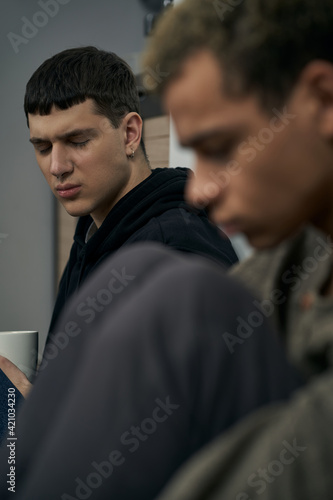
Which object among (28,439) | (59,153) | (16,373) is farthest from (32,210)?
(28,439)

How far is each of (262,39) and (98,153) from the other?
0.85 metres

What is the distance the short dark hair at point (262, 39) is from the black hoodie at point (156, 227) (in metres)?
0.65

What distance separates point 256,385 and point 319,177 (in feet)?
0.62

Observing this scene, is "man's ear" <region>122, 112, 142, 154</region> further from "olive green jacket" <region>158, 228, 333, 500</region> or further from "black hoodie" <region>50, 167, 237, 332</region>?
"olive green jacket" <region>158, 228, 333, 500</region>

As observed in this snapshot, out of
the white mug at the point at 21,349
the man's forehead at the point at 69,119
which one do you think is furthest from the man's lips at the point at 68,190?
the white mug at the point at 21,349

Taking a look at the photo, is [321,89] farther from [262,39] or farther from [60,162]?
[60,162]

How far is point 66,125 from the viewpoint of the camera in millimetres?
1297

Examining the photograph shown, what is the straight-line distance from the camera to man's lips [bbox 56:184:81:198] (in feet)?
4.39

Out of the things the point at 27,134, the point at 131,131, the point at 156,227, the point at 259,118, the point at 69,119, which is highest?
the point at 259,118

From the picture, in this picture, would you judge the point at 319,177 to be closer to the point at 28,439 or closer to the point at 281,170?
the point at 281,170

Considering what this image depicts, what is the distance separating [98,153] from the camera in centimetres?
132

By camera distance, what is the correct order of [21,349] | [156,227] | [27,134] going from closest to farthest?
[21,349], [156,227], [27,134]

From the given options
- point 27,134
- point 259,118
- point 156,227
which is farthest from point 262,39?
point 27,134

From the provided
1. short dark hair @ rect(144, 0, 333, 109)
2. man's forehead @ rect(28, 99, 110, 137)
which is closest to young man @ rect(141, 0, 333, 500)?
short dark hair @ rect(144, 0, 333, 109)
